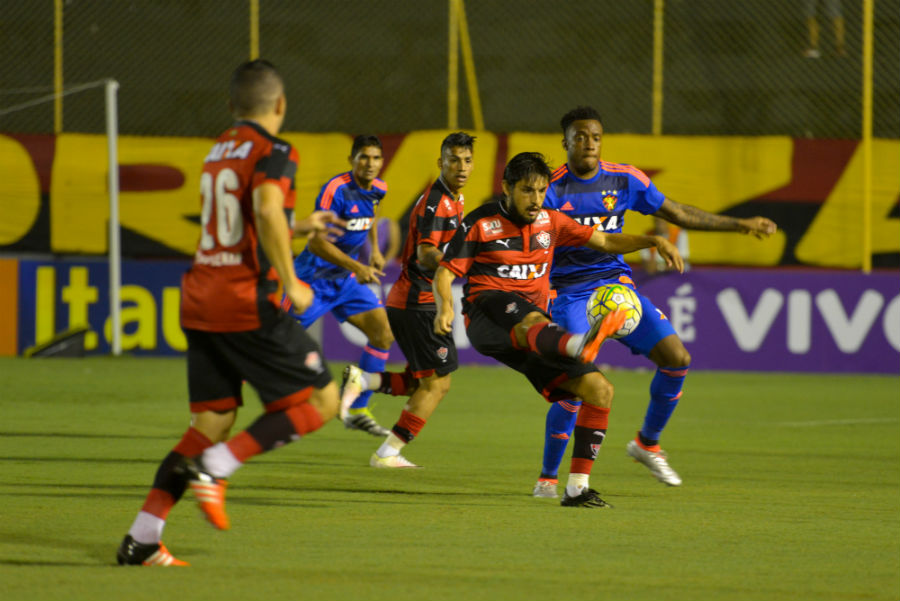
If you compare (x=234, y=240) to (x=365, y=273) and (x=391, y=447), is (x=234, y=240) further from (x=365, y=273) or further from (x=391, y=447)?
(x=365, y=273)

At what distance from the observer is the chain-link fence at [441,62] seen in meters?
A: 18.6

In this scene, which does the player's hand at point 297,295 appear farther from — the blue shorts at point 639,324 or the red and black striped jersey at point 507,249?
the blue shorts at point 639,324

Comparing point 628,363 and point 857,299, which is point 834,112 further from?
point 628,363

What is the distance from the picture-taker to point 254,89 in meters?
5.13

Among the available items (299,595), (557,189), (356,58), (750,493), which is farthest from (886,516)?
(356,58)

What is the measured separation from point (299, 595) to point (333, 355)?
11878 millimetres

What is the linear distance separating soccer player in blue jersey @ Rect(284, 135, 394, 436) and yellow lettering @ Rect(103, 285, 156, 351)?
701cm

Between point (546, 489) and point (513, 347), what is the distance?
34.6 inches

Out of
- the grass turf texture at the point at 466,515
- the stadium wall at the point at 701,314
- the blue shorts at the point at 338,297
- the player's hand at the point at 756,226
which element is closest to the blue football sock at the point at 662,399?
the grass turf texture at the point at 466,515

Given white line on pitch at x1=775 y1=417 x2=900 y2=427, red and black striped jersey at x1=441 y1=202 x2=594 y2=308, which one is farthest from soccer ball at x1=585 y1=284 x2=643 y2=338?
white line on pitch at x1=775 y1=417 x2=900 y2=427

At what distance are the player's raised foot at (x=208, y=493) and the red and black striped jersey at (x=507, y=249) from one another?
2352mm

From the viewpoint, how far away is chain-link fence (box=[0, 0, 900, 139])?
61.2ft

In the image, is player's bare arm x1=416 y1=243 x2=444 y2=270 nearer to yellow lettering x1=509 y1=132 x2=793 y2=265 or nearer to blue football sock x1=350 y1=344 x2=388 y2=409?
blue football sock x1=350 y1=344 x2=388 y2=409

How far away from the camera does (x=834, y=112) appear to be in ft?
61.4
